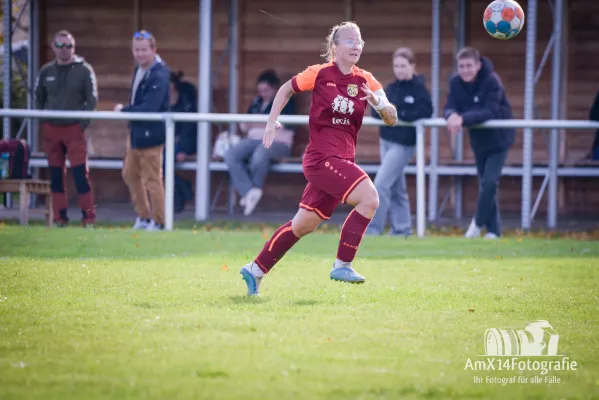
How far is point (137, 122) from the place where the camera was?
515 inches

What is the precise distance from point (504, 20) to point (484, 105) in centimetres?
194

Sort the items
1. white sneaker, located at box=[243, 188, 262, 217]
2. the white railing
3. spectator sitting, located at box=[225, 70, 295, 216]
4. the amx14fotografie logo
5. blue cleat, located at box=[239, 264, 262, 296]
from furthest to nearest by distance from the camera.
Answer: spectator sitting, located at box=[225, 70, 295, 216]
white sneaker, located at box=[243, 188, 262, 217]
the white railing
blue cleat, located at box=[239, 264, 262, 296]
the amx14fotografie logo

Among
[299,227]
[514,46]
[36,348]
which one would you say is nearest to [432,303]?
[299,227]

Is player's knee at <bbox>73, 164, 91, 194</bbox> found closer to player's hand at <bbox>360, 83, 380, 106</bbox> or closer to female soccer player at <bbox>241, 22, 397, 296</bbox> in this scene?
female soccer player at <bbox>241, 22, 397, 296</bbox>

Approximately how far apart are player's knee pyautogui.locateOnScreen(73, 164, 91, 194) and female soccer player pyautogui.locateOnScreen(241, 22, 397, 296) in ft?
20.3

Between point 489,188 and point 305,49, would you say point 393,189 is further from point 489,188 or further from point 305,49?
point 305,49

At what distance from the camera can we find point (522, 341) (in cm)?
568

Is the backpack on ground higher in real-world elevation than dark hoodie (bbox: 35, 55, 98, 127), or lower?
lower

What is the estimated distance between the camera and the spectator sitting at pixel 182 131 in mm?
16234

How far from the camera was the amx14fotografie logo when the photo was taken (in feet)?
16.1

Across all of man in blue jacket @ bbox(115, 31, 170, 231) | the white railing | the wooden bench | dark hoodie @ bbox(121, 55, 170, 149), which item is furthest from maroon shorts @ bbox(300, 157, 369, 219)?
the wooden bench

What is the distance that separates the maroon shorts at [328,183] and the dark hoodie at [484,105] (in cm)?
528

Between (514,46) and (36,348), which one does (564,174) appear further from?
(36,348)

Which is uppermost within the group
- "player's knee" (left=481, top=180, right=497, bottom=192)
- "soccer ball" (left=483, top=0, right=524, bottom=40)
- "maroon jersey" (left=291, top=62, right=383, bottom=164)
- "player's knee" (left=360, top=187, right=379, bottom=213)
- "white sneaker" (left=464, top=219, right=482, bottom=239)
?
"soccer ball" (left=483, top=0, right=524, bottom=40)
